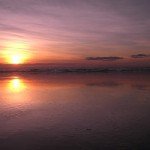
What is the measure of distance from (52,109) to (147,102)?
908 centimetres

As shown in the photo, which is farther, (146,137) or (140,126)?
(140,126)

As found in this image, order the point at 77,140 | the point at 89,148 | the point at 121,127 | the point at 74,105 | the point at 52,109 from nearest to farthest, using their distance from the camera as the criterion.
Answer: the point at 89,148, the point at 77,140, the point at 121,127, the point at 52,109, the point at 74,105

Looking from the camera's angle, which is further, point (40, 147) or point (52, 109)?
point (52, 109)

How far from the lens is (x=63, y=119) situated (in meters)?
18.7

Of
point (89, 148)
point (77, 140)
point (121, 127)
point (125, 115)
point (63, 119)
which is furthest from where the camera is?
point (125, 115)

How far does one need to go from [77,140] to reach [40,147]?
6.42 feet

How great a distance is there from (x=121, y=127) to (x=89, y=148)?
3985 millimetres

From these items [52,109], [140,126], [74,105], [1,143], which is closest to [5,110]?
[52,109]

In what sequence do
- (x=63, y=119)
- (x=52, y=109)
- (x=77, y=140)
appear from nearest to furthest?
Result: (x=77, y=140) → (x=63, y=119) → (x=52, y=109)

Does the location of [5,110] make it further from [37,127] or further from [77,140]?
[77,140]

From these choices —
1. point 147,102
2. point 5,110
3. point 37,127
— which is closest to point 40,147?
point 37,127

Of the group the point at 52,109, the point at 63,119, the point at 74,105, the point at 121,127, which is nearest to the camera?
the point at 121,127

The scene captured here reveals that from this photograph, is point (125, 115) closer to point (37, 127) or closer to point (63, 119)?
point (63, 119)

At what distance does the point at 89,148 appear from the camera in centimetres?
1287
